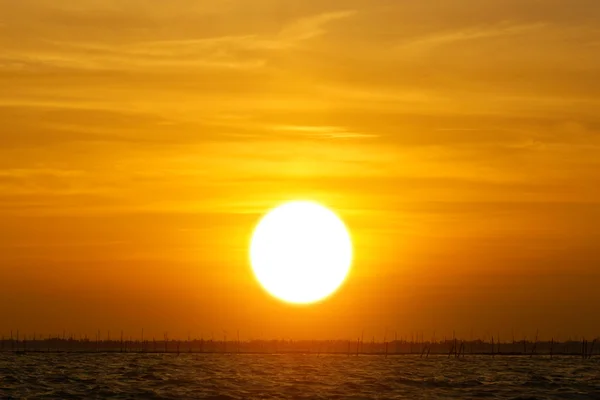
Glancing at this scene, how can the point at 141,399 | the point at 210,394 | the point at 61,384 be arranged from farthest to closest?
1. the point at 61,384
2. the point at 210,394
3. the point at 141,399

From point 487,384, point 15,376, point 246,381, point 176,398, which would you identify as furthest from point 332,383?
point 15,376

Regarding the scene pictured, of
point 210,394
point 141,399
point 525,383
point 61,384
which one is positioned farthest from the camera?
point 525,383

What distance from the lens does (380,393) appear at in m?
96.1

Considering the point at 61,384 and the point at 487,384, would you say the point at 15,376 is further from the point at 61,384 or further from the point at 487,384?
the point at 487,384

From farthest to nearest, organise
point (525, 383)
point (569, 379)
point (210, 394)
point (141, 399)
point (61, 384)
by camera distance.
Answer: point (569, 379) < point (525, 383) < point (61, 384) < point (210, 394) < point (141, 399)

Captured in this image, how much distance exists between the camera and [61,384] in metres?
105

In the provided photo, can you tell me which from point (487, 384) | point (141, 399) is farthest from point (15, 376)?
point (487, 384)

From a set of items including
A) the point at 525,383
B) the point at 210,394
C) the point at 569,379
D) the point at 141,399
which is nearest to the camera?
the point at 141,399

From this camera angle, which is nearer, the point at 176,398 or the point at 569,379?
the point at 176,398

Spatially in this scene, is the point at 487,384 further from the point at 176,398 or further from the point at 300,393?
the point at 176,398

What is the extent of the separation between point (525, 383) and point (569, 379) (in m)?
11.7

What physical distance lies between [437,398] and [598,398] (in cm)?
1426

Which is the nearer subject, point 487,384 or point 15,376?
point 487,384

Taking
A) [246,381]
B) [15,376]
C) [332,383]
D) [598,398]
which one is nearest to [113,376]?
[15,376]
